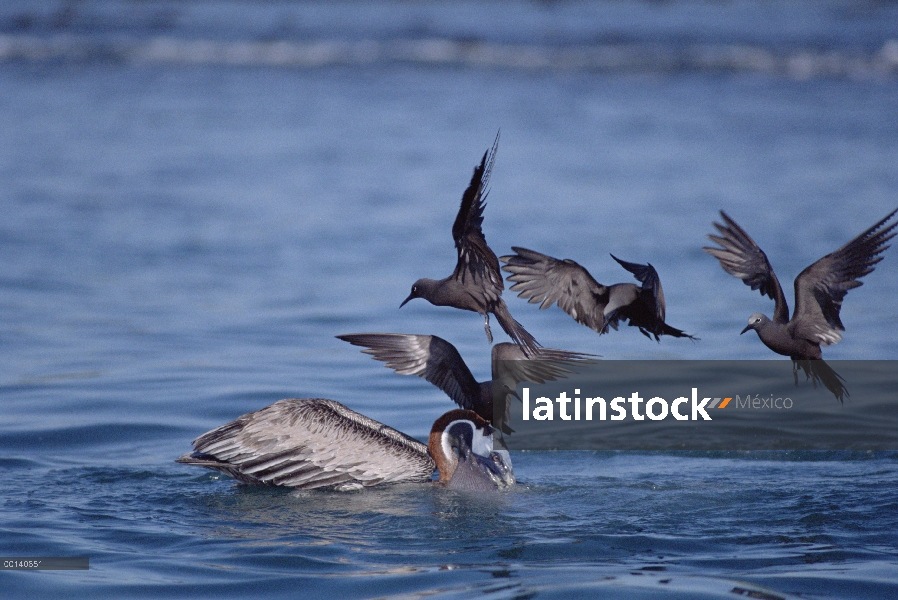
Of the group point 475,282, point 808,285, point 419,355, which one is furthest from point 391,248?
point 808,285

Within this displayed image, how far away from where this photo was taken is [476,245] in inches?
251

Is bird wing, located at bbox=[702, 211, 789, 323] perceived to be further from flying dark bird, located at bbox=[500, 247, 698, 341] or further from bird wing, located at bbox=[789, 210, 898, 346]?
flying dark bird, located at bbox=[500, 247, 698, 341]

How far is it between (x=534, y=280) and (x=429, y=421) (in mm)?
2417

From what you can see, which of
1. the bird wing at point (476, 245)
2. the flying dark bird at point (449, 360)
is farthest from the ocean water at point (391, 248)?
the bird wing at point (476, 245)

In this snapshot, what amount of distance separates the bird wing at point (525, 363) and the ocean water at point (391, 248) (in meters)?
0.67

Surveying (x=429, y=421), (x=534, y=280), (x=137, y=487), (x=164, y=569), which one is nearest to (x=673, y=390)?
(x=429, y=421)

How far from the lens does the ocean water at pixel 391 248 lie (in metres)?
5.84

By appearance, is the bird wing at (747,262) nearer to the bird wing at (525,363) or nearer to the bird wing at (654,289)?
the bird wing at (654,289)

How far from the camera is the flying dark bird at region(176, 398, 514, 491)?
270 inches

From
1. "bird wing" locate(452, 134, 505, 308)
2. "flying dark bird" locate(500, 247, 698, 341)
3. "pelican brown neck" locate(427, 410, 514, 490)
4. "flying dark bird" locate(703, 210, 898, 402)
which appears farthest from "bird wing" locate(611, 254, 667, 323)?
"pelican brown neck" locate(427, 410, 514, 490)

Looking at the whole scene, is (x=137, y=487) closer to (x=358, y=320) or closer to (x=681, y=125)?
(x=358, y=320)

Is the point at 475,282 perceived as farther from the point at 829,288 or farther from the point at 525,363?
the point at 829,288

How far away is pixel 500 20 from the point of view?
33250 millimetres

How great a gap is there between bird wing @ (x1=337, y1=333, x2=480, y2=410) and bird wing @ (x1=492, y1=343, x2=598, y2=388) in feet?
0.67
